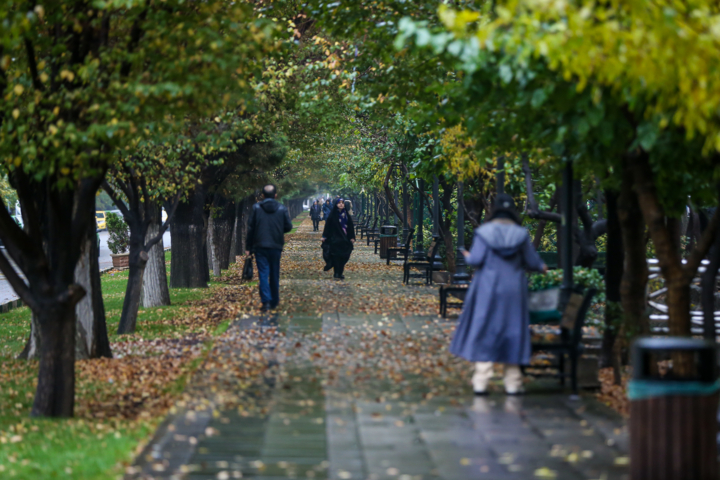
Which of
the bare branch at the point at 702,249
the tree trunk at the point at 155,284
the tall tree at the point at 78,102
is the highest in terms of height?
the tall tree at the point at 78,102

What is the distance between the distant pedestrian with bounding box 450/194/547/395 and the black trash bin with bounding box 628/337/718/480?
2.61 m

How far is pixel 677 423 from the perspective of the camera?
4473mm

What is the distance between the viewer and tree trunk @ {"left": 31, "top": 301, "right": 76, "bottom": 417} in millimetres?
7539

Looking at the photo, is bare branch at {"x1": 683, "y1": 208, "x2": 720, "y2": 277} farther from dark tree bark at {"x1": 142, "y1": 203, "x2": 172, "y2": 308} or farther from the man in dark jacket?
dark tree bark at {"x1": 142, "y1": 203, "x2": 172, "y2": 308}

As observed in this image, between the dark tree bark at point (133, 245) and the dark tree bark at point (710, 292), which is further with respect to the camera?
the dark tree bark at point (133, 245)

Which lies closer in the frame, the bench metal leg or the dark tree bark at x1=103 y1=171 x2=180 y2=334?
the bench metal leg

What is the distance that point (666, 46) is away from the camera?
425 centimetres

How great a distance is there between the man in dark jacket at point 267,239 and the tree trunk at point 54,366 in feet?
19.0

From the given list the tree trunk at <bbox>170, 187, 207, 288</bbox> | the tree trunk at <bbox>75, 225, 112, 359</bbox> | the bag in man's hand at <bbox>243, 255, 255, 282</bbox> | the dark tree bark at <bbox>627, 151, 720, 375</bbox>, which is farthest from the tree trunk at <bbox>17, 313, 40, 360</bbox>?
the bag in man's hand at <bbox>243, 255, 255, 282</bbox>

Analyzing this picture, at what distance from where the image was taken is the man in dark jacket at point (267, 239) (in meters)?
13.3

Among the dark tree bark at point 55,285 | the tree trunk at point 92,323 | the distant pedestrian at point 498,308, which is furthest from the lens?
the tree trunk at point 92,323

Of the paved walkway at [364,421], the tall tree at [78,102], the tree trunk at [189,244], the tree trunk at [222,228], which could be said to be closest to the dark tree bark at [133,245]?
the paved walkway at [364,421]

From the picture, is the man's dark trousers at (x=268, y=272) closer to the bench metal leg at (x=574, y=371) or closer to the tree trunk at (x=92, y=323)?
the tree trunk at (x=92, y=323)

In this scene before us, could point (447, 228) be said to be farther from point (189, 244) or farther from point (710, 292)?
point (710, 292)
